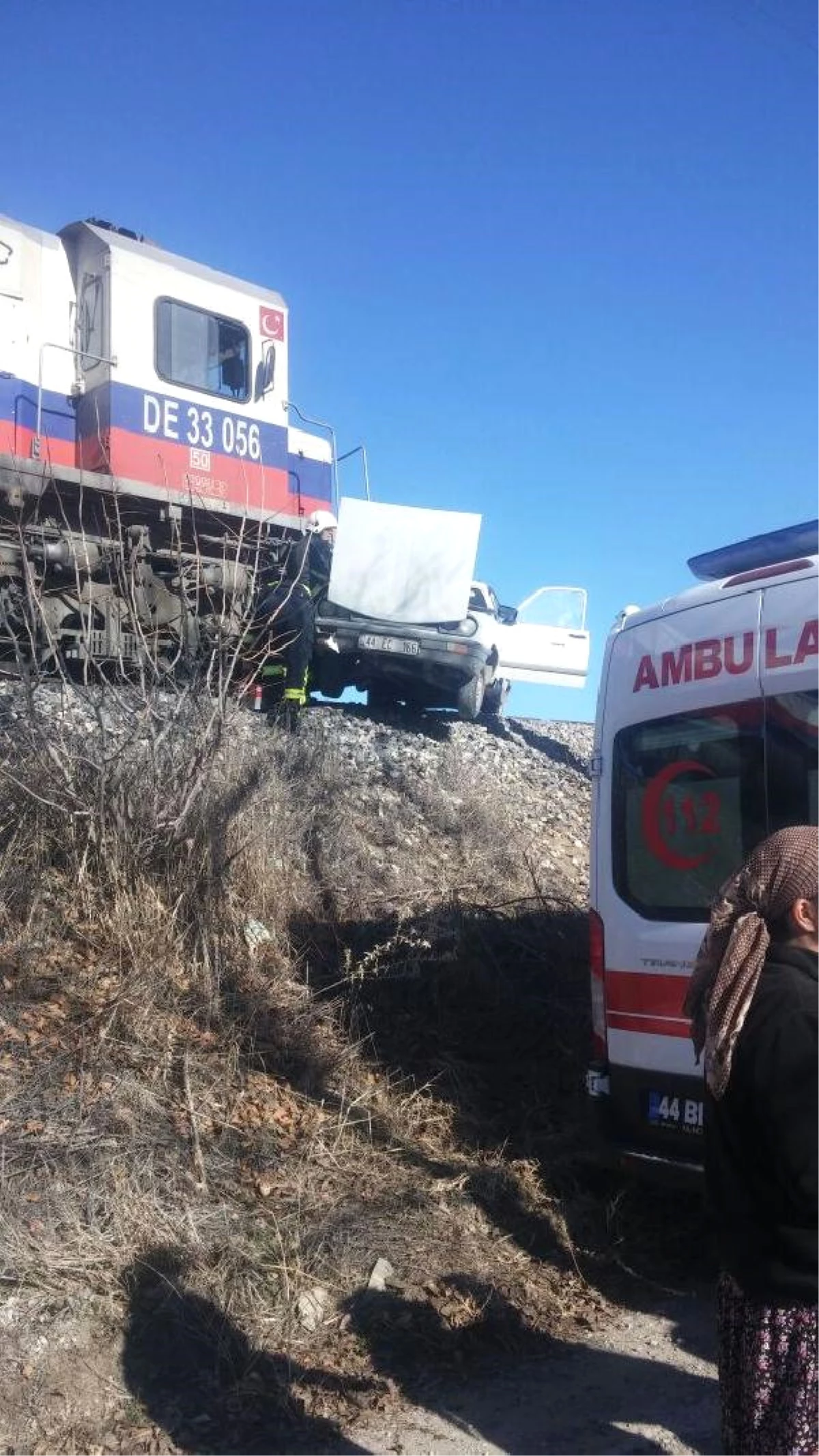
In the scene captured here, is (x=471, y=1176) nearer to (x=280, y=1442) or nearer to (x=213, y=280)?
(x=280, y=1442)

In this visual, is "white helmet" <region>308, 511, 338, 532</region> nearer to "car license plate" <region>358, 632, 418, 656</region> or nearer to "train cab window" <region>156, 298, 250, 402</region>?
"car license plate" <region>358, 632, 418, 656</region>

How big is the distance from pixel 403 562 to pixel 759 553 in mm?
7252

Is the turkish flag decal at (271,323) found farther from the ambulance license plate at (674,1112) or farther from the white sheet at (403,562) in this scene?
the ambulance license plate at (674,1112)

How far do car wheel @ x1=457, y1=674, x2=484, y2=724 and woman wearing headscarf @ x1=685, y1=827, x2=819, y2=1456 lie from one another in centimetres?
963

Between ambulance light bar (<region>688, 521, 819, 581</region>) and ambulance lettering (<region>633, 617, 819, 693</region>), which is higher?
ambulance light bar (<region>688, 521, 819, 581</region>)

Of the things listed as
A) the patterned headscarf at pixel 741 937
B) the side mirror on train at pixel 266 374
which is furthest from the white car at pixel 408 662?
the patterned headscarf at pixel 741 937

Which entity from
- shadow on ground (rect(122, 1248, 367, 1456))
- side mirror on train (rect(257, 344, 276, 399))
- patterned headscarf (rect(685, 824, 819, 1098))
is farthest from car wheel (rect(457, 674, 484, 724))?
patterned headscarf (rect(685, 824, 819, 1098))

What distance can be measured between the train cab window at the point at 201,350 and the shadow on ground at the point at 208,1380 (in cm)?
898

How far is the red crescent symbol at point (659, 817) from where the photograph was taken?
4367 millimetres

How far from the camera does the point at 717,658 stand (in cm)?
429

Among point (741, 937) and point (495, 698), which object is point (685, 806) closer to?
point (741, 937)

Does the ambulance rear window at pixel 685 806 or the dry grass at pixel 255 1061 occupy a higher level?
the ambulance rear window at pixel 685 806

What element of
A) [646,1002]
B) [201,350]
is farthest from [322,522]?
[646,1002]

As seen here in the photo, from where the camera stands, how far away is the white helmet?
11805 millimetres
